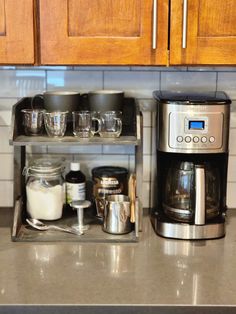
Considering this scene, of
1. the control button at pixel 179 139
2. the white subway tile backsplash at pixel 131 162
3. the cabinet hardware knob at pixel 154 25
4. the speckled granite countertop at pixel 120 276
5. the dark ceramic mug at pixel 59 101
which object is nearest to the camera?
the speckled granite countertop at pixel 120 276

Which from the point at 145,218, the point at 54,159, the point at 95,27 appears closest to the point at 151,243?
the point at 145,218

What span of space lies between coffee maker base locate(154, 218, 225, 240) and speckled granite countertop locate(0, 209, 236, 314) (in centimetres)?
2

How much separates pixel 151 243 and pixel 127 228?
9 cm

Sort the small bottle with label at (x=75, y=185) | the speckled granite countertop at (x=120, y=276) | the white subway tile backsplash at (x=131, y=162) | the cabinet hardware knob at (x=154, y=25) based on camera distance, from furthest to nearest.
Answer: the white subway tile backsplash at (x=131, y=162), the small bottle with label at (x=75, y=185), the cabinet hardware knob at (x=154, y=25), the speckled granite countertop at (x=120, y=276)

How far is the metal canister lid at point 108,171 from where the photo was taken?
1.51 m

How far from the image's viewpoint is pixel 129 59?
126 centimetres

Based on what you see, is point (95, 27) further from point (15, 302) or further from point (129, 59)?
point (15, 302)

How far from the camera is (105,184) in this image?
1.50 m

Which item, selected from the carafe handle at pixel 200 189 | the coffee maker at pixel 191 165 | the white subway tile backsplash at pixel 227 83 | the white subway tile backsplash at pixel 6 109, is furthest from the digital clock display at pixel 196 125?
the white subway tile backsplash at pixel 6 109

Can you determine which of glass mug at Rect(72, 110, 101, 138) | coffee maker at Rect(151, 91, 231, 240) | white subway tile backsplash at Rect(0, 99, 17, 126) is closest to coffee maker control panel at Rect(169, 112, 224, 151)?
coffee maker at Rect(151, 91, 231, 240)

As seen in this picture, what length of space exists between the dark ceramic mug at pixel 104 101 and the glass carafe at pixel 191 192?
24 cm

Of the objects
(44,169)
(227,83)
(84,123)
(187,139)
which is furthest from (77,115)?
(227,83)

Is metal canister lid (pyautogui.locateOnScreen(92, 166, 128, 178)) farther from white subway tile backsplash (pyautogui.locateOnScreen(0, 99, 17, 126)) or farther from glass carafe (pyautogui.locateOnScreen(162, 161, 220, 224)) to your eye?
white subway tile backsplash (pyautogui.locateOnScreen(0, 99, 17, 126))

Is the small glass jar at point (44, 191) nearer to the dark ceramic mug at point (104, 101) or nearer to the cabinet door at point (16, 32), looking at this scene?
the dark ceramic mug at point (104, 101)
